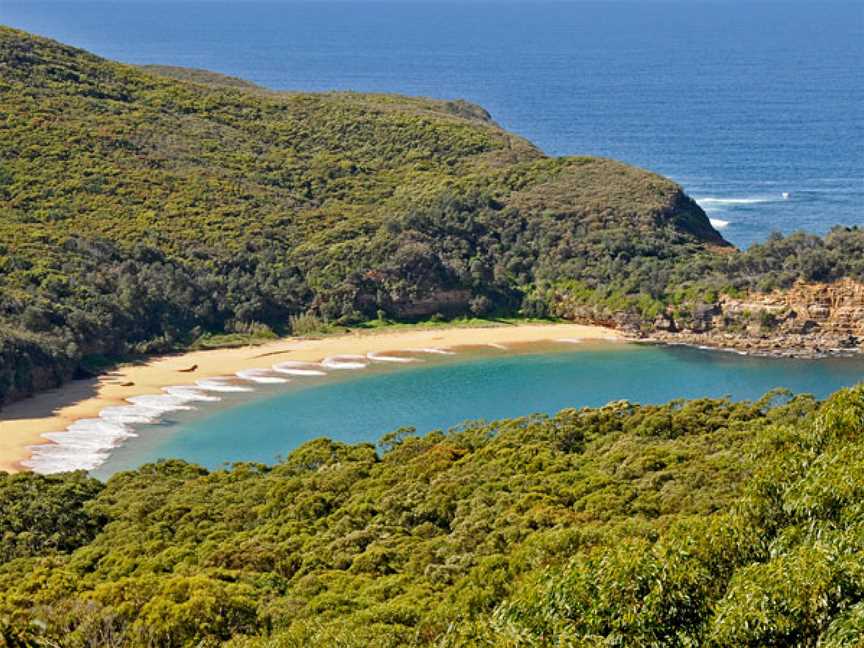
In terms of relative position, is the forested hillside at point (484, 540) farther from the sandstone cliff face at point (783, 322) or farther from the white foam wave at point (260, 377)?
the sandstone cliff face at point (783, 322)

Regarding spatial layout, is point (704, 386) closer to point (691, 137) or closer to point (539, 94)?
point (691, 137)

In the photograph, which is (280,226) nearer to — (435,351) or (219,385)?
(435,351)

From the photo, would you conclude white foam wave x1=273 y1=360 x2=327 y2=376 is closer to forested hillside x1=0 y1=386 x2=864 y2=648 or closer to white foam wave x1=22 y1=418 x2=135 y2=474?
white foam wave x1=22 y1=418 x2=135 y2=474

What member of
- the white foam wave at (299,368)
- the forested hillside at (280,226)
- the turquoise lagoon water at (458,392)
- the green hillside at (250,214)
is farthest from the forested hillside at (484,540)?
the forested hillside at (280,226)

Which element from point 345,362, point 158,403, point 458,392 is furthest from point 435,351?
point 158,403

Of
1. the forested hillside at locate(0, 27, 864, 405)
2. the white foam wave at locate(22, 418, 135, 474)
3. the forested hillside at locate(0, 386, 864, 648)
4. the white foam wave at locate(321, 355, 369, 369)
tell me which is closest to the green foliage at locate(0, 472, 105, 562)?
the forested hillside at locate(0, 386, 864, 648)

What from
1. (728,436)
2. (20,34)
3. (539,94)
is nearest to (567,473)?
(728,436)
